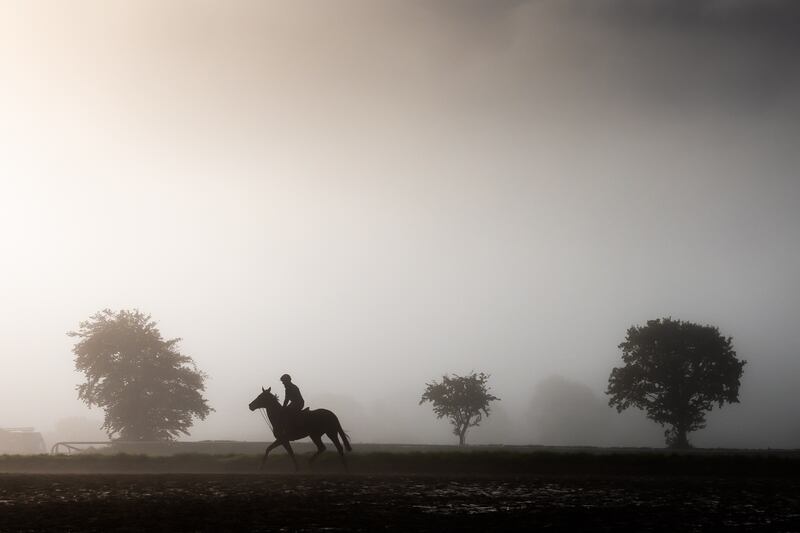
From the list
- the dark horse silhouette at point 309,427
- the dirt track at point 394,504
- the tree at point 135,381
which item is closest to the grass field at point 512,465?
the dark horse silhouette at point 309,427

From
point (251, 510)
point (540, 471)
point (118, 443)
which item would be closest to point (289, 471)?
point (540, 471)

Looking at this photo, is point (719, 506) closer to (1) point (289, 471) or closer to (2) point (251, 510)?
(2) point (251, 510)

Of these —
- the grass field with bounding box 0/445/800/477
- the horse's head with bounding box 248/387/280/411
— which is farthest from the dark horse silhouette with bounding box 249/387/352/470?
the grass field with bounding box 0/445/800/477

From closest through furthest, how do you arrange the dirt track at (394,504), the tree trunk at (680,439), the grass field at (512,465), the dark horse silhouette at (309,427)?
the dirt track at (394,504)
the dark horse silhouette at (309,427)
the grass field at (512,465)
the tree trunk at (680,439)

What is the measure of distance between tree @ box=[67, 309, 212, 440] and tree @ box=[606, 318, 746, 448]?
144 feet

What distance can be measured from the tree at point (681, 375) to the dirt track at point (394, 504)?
141 ft

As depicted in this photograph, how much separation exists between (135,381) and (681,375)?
174 feet

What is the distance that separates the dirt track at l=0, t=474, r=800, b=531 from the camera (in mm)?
12706

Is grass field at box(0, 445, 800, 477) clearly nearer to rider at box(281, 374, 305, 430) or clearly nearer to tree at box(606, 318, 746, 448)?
rider at box(281, 374, 305, 430)

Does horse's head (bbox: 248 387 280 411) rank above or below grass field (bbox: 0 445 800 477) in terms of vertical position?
above

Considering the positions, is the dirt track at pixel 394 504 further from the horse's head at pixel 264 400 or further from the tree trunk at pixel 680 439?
the tree trunk at pixel 680 439

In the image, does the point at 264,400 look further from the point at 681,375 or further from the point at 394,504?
the point at 681,375

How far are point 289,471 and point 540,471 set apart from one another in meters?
10.8

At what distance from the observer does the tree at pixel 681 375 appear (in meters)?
63.6
